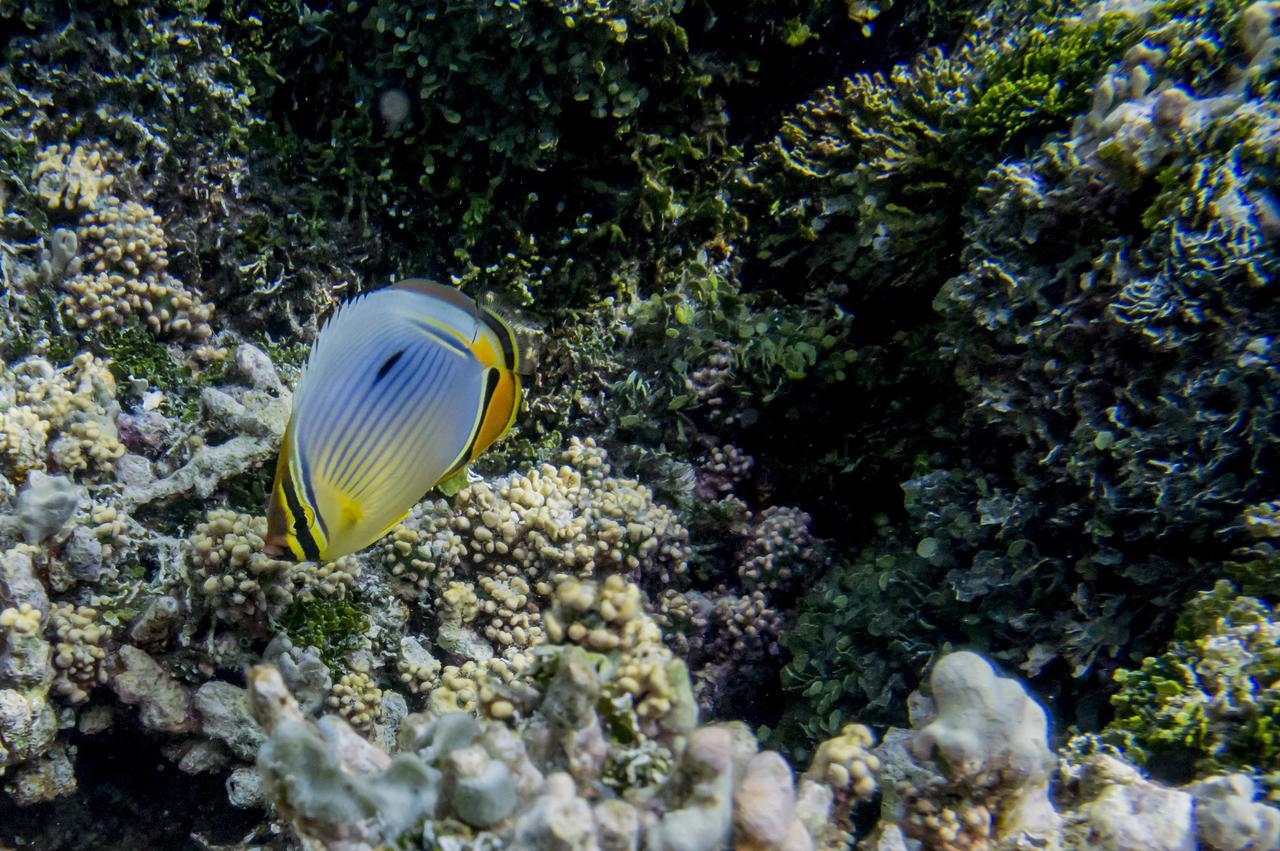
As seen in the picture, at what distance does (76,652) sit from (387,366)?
5.97 feet

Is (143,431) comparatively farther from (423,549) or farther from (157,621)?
(423,549)

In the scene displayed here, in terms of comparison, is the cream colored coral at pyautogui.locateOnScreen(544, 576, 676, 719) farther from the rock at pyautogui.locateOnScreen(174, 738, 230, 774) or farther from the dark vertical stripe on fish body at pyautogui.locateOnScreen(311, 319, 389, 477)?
the rock at pyautogui.locateOnScreen(174, 738, 230, 774)

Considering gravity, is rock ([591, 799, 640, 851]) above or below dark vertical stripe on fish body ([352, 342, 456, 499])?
below

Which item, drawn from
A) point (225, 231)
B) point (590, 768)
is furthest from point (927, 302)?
point (225, 231)

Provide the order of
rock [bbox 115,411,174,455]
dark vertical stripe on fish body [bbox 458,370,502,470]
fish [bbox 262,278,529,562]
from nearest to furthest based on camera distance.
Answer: fish [bbox 262,278,529,562] < dark vertical stripe on fish body [bbox 458,370,502,470] < rock [bbox 115,411,174,455]

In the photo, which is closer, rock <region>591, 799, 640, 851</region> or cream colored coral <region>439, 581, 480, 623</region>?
rock <region>591, 799, 640, 851</region>

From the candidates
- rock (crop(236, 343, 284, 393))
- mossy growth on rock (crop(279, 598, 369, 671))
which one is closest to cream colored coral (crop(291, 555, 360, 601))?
mossy growth on rock (crop(279, 598, 369, 671))

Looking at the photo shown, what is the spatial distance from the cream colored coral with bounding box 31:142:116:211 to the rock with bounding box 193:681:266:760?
8.00 ft

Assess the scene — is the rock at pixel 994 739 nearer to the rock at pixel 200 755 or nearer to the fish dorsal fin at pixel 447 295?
the fish dorsal fin at pixel 447 295

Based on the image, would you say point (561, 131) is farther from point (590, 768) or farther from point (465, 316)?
point (590, 768)

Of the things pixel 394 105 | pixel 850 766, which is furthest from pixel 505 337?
pixel 394 105

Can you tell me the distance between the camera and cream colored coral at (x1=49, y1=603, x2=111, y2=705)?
2.64 meters

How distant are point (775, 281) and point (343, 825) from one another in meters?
3.55

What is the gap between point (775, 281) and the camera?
430 centimetres
